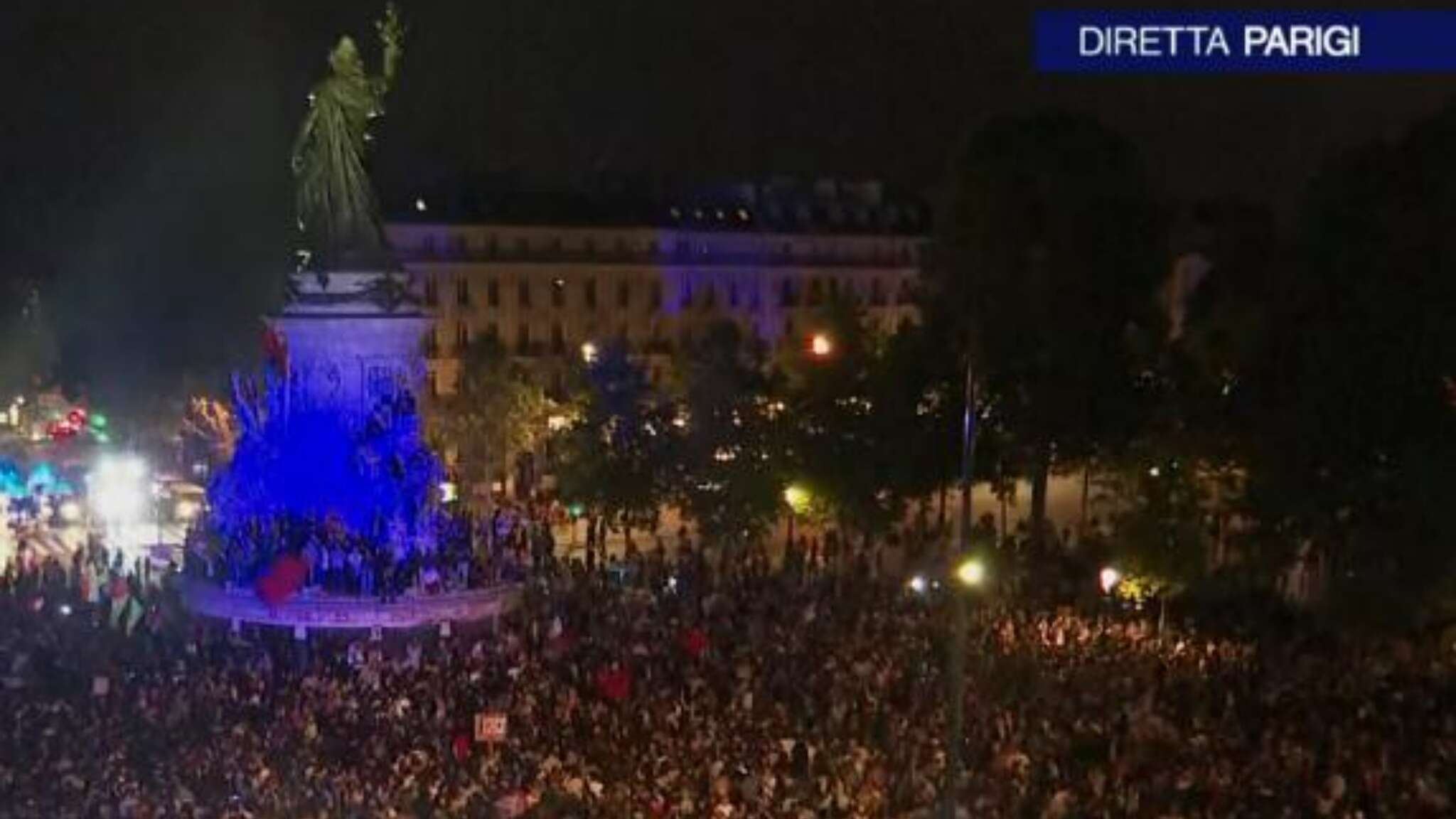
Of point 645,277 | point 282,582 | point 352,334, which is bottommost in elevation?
point 282,582

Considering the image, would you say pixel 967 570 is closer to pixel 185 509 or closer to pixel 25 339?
pixel 185 509

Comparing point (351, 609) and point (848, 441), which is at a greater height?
point (848, 441)

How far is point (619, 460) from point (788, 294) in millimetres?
33748

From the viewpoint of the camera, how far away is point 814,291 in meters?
78.9

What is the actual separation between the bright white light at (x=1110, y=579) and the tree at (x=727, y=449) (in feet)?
31.3

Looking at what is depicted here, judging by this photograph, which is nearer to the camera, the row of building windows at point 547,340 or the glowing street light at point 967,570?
the glowing street light at point 967,570

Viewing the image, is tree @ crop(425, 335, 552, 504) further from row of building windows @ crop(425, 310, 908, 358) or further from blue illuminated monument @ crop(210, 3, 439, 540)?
blue illuminated monument @ crop(210, 3, 439, 540)

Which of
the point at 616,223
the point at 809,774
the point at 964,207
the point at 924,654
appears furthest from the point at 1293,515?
the point at 616,223

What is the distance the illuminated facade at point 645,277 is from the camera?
69875mm

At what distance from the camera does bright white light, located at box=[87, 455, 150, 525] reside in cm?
4947

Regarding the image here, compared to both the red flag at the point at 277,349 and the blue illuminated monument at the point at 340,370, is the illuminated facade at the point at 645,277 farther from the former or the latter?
the blue illuminated monument at the point at 340,370

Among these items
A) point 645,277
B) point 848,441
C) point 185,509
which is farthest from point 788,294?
point 848,441

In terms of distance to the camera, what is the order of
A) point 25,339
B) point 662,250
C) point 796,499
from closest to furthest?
point 796,499 → point 662,250 → point 25,339

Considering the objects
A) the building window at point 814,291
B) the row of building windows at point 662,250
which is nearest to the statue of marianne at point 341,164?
the row of building windows at point 662,250
